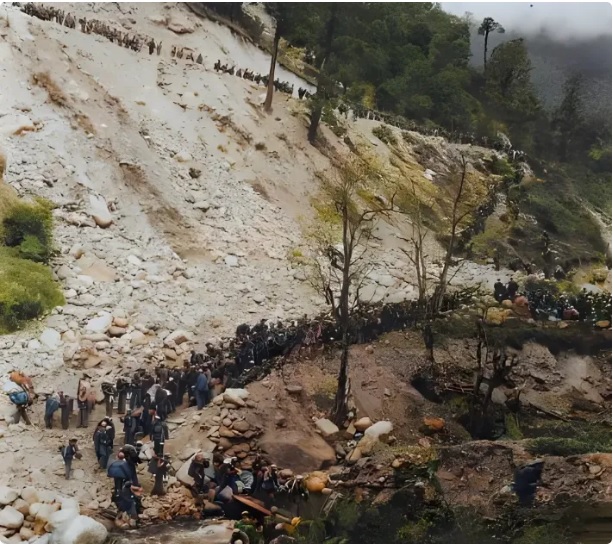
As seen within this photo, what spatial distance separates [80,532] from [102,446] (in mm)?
482

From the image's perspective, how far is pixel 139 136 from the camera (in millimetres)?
4652

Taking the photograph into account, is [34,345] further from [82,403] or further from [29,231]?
[29,231]

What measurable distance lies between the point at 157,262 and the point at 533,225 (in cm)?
266

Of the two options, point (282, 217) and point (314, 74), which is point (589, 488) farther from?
point (314, 74)

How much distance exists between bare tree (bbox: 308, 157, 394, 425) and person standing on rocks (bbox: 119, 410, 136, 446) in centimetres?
127

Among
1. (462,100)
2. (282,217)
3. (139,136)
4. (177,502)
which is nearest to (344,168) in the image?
(282,217)

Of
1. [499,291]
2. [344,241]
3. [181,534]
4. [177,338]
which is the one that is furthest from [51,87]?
[499,291]

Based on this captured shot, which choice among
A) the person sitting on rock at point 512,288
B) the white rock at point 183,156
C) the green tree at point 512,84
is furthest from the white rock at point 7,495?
the green tree at point 512,84

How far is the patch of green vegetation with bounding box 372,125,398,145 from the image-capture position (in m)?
4.84

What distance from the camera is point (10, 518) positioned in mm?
3961

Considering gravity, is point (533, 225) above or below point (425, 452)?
above

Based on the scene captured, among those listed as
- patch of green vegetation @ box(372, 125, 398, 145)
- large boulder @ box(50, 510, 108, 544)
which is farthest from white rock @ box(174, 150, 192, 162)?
large boulder @ box(50, 510, 108, 544)

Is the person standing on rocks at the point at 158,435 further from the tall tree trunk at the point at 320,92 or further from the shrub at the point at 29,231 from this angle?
the tall tree trunk at the point at 320,92

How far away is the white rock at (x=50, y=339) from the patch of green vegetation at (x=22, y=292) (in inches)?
4.8
